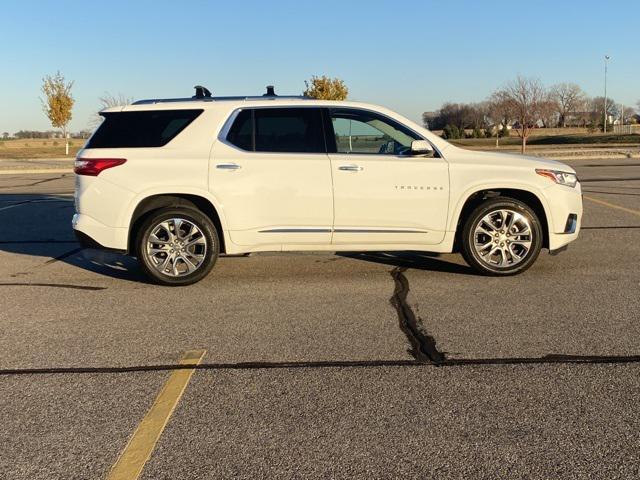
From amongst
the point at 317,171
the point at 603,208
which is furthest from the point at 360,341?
the point at 603,208

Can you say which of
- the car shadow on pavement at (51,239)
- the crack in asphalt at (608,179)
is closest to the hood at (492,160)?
the car shadow on pavement at (51,239)

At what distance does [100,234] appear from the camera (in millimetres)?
6168

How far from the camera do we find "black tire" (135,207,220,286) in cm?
612

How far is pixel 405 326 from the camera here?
4.76 m

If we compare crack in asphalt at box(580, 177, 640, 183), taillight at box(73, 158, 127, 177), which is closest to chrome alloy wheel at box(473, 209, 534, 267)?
taillight at box(73, 158, 127, 177)

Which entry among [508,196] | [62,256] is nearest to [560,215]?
[508,196]

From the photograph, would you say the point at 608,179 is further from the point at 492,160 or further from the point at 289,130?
the point at 289,130

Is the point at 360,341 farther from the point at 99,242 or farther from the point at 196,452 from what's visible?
the point at 99,242

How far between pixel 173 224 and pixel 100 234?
75 cm

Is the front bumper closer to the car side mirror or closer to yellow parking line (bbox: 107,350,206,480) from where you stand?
the car side mirror

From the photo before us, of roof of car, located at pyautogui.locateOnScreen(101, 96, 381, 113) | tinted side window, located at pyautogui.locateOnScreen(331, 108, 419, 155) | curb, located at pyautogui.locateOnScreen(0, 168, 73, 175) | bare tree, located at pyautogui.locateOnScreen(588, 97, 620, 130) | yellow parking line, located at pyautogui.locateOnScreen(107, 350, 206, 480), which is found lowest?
yellow parking line, located at pyautogui.locateOnScreen(107, 350, 206, 480)

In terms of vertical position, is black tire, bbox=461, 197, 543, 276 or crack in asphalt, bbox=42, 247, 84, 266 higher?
black tire, bbox=461, 197, 543, 276

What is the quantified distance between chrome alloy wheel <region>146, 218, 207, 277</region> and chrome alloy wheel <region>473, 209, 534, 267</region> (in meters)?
2.85

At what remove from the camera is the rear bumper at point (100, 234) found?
6145 mm
